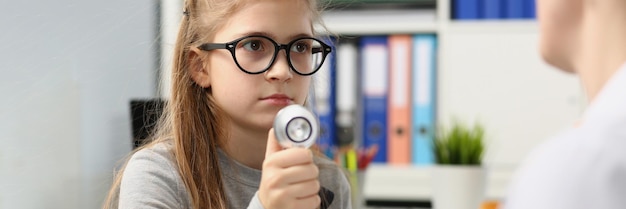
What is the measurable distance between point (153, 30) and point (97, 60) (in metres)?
0.08

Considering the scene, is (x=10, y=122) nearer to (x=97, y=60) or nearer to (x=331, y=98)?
(x=97, y=60)

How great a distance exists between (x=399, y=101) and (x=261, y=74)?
4.57 ft

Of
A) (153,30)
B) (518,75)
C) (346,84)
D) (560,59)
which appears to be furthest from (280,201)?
(518,75)

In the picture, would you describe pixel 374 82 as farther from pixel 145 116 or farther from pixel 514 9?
pixel 145 116

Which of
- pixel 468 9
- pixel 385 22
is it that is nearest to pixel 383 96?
pixel 385 22

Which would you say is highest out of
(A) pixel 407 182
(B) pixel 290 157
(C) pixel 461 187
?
(B) pixel 290 157

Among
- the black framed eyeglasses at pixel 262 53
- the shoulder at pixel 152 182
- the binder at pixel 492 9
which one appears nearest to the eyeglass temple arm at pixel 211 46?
the black framed eyeglasses at pixel 262 53

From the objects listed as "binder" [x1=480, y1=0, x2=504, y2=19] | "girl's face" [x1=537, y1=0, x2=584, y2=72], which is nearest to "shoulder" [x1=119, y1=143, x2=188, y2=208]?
"girl's face" [x1=537, y1=0, x2=584, y2=72]

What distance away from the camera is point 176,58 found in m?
0.84

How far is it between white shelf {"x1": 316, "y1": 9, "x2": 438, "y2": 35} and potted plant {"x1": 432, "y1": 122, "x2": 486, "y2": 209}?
43 cm

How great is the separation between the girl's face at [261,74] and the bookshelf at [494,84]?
1391 mm

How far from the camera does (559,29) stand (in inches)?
16.9

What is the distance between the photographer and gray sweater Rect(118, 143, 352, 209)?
75cm

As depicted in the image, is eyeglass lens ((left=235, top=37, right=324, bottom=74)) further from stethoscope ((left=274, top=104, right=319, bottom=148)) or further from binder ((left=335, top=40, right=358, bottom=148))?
binder ((left=335, top=40, right=358, bottom=148))
